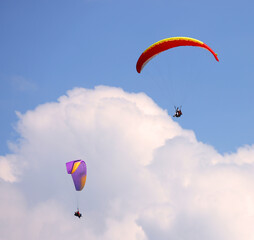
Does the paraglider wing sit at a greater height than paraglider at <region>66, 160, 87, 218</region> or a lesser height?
greater

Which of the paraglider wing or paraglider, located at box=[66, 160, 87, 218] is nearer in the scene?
the paraglider wing

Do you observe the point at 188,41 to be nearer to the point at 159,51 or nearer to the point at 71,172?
the point at 159,51

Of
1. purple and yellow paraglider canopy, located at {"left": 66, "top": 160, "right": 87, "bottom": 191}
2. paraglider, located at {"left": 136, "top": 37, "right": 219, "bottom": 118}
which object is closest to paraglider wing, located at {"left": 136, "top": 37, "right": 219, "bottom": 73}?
paraglider, located at {"left": 136, "top": 37, "right": 219, "bottom": 118}

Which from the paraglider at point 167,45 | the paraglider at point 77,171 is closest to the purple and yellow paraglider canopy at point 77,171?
the paraglider at point 77,171

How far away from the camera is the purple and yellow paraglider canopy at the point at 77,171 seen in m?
67.8

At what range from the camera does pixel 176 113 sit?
184ft

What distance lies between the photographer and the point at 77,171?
68000mm

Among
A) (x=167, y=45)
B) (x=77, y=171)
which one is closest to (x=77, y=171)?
(x=77, y=171)

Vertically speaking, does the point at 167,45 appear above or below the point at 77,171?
above

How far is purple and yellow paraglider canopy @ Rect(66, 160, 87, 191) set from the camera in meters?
67.8

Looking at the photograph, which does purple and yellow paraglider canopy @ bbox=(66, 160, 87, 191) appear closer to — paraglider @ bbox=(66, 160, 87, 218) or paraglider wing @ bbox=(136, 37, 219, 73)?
paraglider @ bbox=(66, 160, 87, 218)

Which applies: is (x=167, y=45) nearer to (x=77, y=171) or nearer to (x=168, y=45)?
(x=168, y=45)

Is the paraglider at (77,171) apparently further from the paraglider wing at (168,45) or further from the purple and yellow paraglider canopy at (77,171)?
the paraglider wing at (168,45)

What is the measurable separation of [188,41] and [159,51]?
343 centimetres
